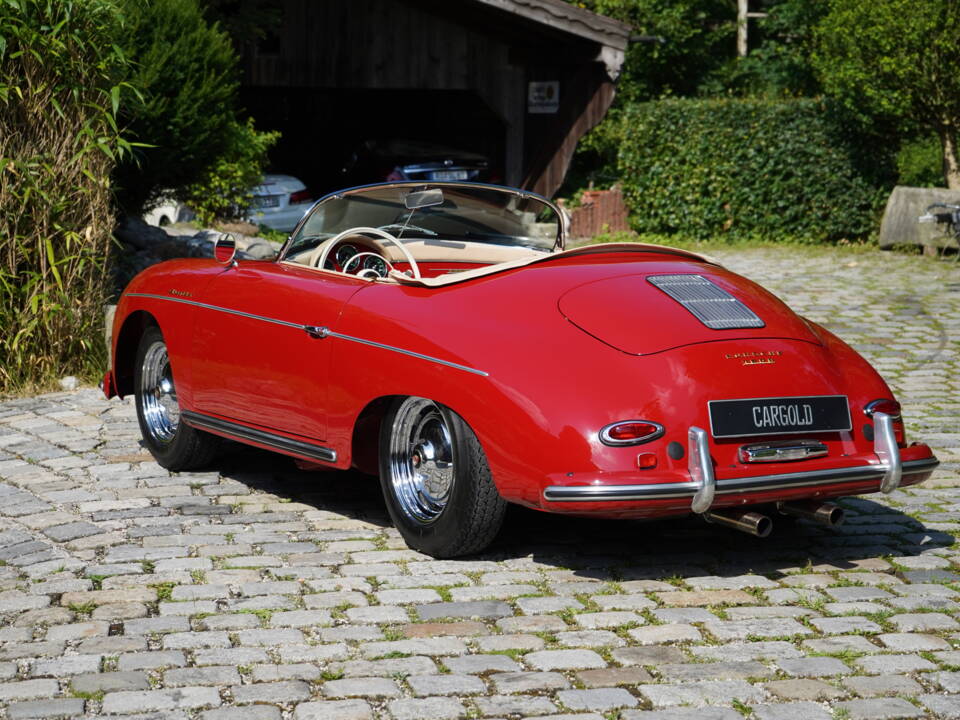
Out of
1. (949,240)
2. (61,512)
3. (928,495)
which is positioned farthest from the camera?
(949,240)

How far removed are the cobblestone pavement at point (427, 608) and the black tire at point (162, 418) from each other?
10 centimetres

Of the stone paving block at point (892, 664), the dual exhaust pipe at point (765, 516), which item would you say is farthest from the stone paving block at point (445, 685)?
the dual exhaust pipe at point (765, 516)

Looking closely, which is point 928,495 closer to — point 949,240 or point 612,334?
point 612,334

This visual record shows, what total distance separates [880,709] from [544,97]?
57.1ft

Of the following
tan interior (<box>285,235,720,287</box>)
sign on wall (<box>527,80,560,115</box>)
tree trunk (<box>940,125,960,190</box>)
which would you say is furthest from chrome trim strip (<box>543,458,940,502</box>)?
sign on wall (<box>527,80,560,115</box>)

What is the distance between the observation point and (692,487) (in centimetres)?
466

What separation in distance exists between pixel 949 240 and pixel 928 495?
10771mm

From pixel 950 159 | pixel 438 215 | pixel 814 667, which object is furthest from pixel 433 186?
pixel 950 159

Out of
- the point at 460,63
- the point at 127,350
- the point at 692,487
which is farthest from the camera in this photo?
the point at 460,63

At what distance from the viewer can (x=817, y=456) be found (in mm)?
5004

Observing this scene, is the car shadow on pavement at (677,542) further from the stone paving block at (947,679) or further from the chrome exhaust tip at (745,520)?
the stone paving block at (947,679)

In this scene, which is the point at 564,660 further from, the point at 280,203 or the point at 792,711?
the point at 280,203

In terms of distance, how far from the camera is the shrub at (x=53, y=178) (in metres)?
8.55

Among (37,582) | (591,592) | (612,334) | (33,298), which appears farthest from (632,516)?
(33,298)
